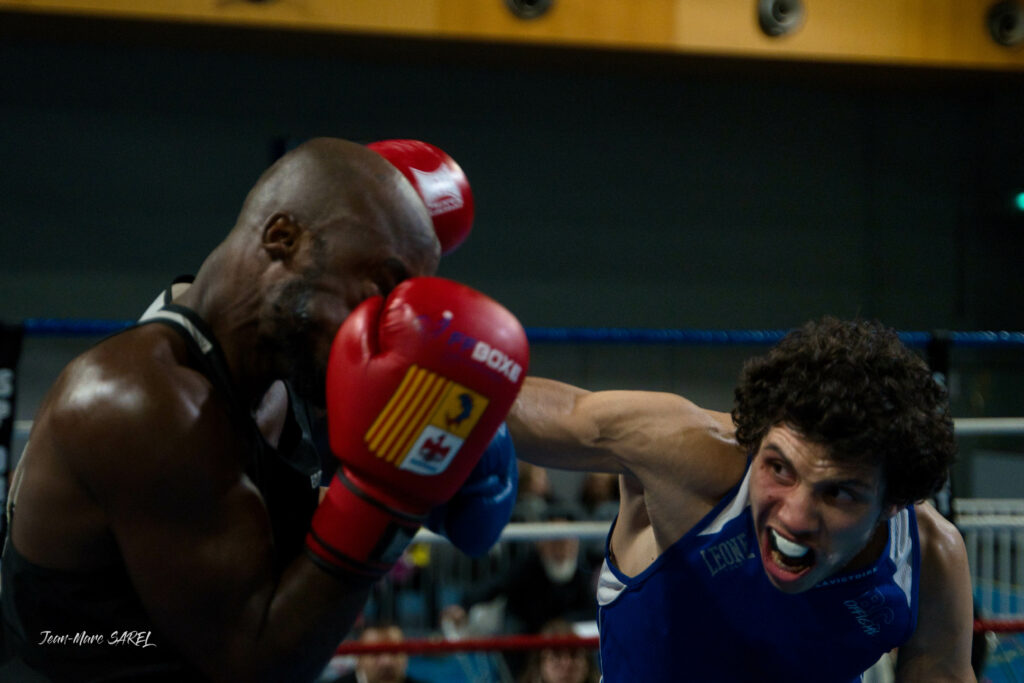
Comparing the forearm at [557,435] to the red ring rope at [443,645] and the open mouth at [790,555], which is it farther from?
the red ring rope at [443,645]

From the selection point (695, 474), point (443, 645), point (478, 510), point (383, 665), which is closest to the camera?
point (478, 510)

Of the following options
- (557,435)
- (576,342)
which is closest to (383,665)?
(576,342)

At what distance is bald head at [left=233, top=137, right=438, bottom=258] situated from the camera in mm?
1104

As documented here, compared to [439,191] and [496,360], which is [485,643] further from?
[496,360]

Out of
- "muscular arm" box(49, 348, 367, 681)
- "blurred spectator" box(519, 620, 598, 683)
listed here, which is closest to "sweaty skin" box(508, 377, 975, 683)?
"muscular arm" box(49, 348, 367, 681)

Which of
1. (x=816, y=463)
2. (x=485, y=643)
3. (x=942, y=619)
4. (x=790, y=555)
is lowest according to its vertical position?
(x=485, y=643)

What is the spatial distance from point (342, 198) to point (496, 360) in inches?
11.4

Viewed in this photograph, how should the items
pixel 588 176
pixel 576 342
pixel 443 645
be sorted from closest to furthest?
1. pixel 443 645
2. pixel 576 342
3. pixel 588 176

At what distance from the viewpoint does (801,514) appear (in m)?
1.29

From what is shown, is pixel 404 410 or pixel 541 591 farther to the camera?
pixel 541 591

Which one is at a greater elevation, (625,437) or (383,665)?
(625,437)

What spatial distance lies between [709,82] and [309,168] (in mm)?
5725

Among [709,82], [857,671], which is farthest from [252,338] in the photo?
[709,82]

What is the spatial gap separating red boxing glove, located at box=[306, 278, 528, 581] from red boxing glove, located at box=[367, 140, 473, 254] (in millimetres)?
572
